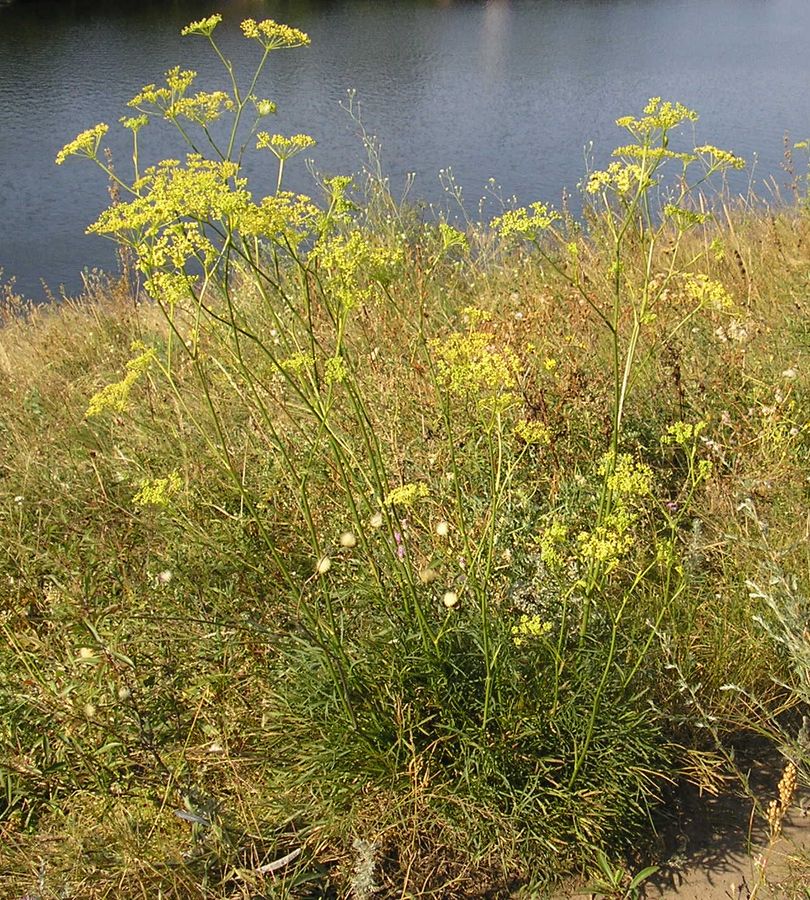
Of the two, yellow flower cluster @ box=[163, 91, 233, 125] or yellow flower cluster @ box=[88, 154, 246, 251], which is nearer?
yellow flower cluster @ box=[88, 154, 246, 251]

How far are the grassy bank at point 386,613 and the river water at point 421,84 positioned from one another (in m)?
4.24

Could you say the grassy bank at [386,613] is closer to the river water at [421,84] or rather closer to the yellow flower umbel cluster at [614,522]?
the yellow flower umbel cluster at [614,522]

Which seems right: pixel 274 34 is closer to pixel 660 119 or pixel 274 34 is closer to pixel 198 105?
pixel 198 105

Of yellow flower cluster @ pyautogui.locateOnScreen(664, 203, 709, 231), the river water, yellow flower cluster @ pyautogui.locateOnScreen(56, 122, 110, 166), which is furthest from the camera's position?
the river water

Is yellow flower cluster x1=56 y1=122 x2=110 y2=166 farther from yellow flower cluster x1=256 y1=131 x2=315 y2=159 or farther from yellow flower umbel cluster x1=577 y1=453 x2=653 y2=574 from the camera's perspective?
yellow flower umbel cluster x1=577 y1=453 x2=653 y2=574

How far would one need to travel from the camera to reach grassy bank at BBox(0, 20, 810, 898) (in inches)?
65.4

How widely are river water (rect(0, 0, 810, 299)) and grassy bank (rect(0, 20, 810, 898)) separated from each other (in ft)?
13.9

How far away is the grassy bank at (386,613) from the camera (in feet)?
5.45

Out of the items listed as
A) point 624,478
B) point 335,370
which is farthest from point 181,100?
point 624,478

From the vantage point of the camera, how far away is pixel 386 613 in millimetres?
1923

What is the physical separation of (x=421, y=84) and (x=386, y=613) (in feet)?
49.7

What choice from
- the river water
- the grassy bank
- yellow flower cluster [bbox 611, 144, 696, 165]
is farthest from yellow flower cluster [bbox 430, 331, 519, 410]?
the river water

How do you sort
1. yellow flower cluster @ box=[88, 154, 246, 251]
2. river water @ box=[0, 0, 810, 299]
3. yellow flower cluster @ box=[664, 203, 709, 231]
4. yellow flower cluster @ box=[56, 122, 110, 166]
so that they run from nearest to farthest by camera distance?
yellow flower cluster @ box=[88, 154, 246, 251]
yellow flower cluster @ box=[664, 203, 709, 231]
yellow flower cluster @ box=[56, 122, 110, 166]
river water @ box=[0, 0, 810, 299]

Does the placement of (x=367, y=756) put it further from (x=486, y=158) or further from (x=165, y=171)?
(x=486, y=158)
